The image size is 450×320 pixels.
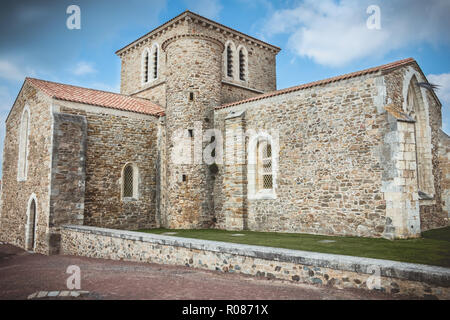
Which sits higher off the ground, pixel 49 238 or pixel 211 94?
pixel 211 94

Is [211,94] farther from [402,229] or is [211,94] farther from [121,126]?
[402,229]

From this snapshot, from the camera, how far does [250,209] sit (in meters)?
13.7

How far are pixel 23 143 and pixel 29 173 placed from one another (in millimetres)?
2249

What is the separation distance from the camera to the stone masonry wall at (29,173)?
1289cm

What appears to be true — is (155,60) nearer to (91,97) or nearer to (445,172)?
(91,97)

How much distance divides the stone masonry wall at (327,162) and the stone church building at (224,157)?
38 millimetres

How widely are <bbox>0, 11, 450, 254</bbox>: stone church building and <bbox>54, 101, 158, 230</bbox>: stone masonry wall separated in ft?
0.16

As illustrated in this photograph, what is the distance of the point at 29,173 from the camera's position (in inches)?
579

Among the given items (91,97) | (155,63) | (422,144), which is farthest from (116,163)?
(422,144)

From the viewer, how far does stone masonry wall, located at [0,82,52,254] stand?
1289 centimetres

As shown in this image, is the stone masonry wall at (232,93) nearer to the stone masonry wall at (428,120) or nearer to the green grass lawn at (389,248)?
the stone masonry wall at (428,120)

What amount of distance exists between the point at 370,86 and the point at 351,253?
5856mm

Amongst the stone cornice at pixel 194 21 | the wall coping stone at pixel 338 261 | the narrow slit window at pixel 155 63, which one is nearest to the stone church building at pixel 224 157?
the stone cornice at pixel 194 21
